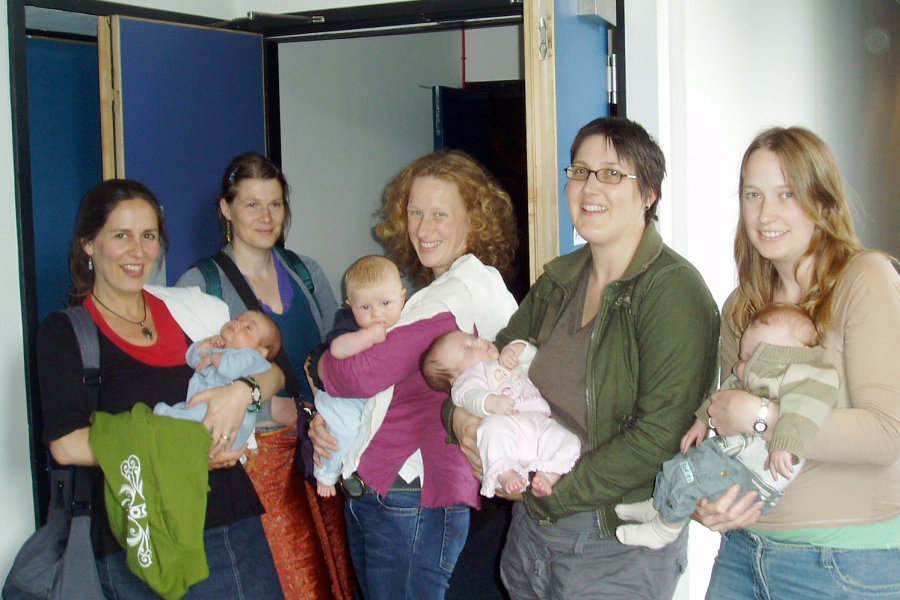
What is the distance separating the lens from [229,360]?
7.88 ft

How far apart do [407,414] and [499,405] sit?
1.12 feet

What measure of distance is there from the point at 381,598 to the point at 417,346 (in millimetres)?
645

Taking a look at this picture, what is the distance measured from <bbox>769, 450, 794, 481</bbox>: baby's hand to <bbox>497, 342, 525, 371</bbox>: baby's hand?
24.4 inches

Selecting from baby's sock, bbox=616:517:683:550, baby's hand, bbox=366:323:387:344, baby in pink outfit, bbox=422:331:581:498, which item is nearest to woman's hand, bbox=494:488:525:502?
baby in pink outfit, bbox=422:331:581:498

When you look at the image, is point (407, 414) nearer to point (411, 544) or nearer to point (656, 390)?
point (411, 544)

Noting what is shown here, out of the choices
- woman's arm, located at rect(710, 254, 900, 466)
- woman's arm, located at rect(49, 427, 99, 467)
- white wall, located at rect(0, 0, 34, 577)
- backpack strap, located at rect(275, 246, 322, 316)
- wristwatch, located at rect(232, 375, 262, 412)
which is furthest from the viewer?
backpack strap, located at rect(275, 246, 322, 316)

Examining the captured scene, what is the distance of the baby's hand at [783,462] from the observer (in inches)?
63.7

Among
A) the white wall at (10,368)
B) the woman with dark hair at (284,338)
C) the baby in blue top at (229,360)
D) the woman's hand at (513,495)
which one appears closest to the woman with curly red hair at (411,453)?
the woman's hand at (513,495)

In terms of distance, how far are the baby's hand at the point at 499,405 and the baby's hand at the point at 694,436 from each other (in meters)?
0.39

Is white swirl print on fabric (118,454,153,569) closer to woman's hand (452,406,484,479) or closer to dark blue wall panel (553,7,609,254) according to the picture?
woman's hand (452,406,484,479)

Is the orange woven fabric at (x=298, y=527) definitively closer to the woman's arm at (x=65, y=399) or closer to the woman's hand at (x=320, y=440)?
the woman's hand at (x=320, y=440)

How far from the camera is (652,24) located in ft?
10.8

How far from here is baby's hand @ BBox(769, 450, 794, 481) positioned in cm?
162

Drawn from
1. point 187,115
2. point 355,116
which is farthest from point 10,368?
point 355,116
